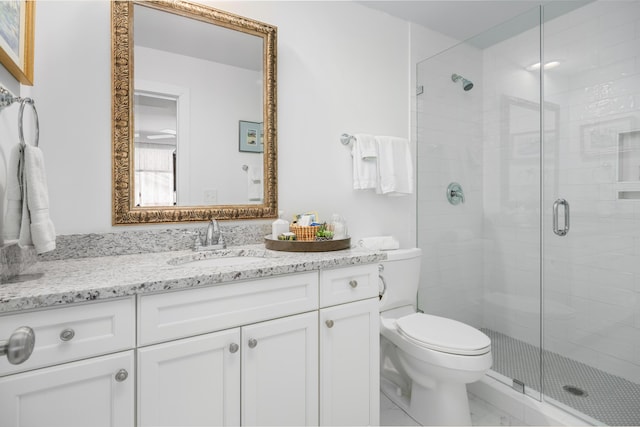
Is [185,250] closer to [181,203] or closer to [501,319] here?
[181,203]

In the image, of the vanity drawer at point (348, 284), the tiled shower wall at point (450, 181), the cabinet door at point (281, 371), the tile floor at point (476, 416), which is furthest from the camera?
the tiled shower wall at point (450, 181)

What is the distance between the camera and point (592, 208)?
5.98 feet

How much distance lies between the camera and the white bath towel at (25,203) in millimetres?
949

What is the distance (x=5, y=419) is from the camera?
82 cm

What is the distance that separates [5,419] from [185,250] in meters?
0.83

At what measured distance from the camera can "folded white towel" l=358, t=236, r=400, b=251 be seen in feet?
6.70

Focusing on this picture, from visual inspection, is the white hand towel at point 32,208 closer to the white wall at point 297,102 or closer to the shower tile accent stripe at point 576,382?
the white wall at point 297,102

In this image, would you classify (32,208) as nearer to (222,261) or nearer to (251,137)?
(222,261)

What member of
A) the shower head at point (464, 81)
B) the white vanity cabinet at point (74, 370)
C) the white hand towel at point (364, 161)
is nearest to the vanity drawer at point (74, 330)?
the white vanity cabinet at point (74, 370)

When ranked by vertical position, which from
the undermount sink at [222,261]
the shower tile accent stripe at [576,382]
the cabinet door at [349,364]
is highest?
the undermount sink at [222,261]

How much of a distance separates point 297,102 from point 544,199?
1.52 m

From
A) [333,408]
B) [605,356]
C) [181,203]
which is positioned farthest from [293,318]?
[605,356]

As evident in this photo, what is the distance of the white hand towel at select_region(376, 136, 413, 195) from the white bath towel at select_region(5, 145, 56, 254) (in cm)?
163

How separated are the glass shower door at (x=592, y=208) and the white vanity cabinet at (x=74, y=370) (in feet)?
6.36
